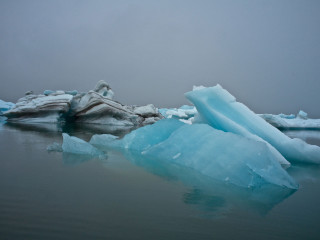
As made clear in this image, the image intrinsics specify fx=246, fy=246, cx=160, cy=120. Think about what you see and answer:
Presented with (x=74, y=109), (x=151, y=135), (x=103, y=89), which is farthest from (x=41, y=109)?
(x=151, y=135)

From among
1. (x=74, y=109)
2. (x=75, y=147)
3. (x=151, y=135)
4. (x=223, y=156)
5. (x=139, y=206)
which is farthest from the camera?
(x=74, y=109)

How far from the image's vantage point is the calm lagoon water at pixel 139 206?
3.80 ft

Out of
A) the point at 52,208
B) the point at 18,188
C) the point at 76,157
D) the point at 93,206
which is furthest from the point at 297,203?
the point at 76,157

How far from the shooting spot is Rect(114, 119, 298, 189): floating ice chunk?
Result: 2.38m

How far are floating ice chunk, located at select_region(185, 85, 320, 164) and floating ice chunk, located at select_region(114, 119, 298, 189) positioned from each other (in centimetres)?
57

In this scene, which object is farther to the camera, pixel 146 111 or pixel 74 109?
pixel 146 111

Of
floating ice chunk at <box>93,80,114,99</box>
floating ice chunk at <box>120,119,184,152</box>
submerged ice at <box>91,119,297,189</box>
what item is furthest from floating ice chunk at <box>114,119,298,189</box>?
floating ice chunk at <box>93,80,114,99</box>

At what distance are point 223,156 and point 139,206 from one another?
1439 millimetres

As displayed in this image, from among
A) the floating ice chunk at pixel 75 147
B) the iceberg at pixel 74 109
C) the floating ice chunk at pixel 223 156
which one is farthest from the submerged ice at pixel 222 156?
the iceberg at pixel 74 109

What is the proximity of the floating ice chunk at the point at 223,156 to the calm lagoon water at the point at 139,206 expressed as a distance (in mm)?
171

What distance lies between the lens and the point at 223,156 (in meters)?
2.68

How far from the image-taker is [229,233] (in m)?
1.20

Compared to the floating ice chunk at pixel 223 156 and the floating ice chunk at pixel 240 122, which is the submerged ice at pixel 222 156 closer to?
the floating ice chunk at pixel 223 156

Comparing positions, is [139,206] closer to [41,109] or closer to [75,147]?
[75,147]
